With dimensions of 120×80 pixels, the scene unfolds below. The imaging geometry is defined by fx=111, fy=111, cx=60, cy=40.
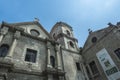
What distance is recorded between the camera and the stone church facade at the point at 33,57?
10.1m

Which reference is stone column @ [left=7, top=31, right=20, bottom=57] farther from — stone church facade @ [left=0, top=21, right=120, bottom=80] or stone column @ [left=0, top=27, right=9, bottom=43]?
stone column @ [left=0, top=27, right=9, bottom=43]

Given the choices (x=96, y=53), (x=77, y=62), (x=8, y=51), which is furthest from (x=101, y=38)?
(x=8, y=51)

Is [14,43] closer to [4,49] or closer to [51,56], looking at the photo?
[4,49]

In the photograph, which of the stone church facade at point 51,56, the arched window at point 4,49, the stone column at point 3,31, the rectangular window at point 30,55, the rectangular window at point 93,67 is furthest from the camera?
the rectangular window at point 93,67

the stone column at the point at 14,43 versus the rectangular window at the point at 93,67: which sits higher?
the stone column at the point at 14,43

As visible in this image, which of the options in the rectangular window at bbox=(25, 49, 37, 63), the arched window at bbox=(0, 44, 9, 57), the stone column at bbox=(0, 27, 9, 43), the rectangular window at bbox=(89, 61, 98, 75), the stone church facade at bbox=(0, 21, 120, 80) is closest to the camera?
the stone church facade at bbox=(0, 21, 120, 80)

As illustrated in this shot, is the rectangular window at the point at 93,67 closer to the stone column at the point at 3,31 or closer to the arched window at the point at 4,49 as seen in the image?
the arched window at the point at 4,49

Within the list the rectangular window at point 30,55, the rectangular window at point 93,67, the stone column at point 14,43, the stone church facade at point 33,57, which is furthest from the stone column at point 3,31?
the rectangular window at point 93,67

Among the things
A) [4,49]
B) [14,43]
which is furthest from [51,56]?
[4,49]

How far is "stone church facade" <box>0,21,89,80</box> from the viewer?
33.3 feet

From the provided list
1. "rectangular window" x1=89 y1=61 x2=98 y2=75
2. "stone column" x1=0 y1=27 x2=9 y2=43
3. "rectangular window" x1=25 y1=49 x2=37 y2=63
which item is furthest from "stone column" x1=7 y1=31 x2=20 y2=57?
"rectangular window" x1=89 y1=61 x2=98 y2=75

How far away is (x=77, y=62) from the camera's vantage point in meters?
15.7

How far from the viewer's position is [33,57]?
12.5 m

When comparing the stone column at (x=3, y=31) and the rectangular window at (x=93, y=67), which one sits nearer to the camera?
the stone column at (x=3, y=31)
